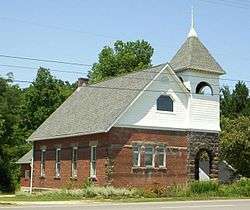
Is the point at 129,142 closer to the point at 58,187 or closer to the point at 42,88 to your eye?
the point at 58,187

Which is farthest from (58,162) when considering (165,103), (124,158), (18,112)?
(18,112)

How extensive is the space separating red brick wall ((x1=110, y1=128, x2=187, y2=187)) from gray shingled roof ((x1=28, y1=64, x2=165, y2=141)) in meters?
1.88

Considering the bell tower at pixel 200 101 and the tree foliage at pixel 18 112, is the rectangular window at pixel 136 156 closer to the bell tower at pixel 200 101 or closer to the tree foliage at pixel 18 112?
the bell tower at pixel 200 101

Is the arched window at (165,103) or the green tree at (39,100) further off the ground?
the green tree at (39,100)

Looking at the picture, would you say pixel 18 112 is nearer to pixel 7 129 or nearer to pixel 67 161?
pixel 7 129

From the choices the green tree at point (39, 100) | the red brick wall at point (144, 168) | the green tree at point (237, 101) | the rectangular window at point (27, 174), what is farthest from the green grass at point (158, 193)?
the green tree at point (39, 100)

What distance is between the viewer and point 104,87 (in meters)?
49.6

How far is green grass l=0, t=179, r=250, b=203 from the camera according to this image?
3678cm

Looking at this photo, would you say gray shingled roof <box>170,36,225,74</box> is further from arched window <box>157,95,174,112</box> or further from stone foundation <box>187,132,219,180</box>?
stone foundation <box>187,132,219,180</box>

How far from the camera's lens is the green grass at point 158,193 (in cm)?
3678

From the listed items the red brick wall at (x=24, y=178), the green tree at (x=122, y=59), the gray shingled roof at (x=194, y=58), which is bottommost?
the red brick wall at (x=24, y=178)

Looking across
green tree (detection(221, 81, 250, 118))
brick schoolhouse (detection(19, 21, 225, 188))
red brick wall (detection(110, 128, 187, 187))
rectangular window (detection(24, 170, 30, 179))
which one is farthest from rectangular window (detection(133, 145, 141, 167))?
green tree (detection(221, 81, 250, 118))

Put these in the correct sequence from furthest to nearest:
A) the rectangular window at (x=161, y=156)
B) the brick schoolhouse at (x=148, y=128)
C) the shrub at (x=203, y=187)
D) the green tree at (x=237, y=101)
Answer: the green tree at (x=237, y=101) → the rectangular window at (x=161, y=156) → the brick schoolhouse at (x=148, y=128) → the shrub at (x=203, y=187)

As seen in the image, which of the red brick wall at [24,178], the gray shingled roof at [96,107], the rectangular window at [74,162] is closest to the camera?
the gray shingled roof at [96,107]
